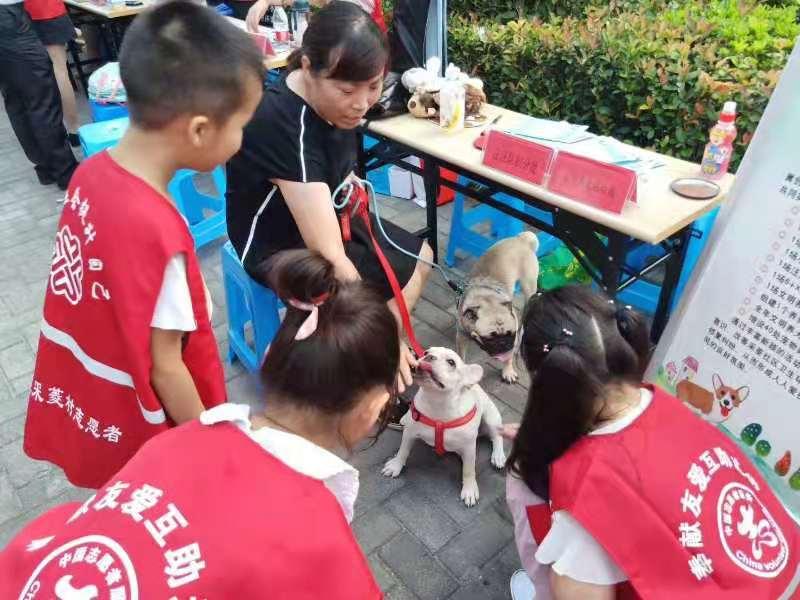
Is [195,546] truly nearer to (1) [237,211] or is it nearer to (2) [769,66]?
(1) [237,211]

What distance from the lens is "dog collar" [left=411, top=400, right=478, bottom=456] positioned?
2246 mm

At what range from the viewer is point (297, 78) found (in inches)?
84.4

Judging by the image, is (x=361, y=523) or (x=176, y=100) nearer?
(x=176, y=100)

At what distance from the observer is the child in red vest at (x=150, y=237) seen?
4.43 feet

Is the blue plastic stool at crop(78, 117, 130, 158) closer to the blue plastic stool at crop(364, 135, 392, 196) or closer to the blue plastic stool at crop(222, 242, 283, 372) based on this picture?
the blue plastic stool at crop(222, 242, 283, 372)

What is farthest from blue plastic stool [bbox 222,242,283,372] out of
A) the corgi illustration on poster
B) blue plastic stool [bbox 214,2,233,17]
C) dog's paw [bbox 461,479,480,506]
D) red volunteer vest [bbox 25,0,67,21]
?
blue plastic stool [bbox 214,2,233,17]

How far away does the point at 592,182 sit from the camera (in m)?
2.27

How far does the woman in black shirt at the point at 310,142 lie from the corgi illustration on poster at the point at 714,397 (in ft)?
3.17

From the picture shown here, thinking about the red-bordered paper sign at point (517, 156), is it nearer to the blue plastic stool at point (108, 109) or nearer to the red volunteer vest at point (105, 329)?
the red volunteer vest at point (105, 329)

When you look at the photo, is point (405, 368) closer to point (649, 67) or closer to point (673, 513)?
point (673, 513)

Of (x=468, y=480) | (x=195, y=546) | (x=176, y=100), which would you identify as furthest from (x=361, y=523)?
(x=176, y=100)

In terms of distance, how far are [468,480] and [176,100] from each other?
1697 millimetres

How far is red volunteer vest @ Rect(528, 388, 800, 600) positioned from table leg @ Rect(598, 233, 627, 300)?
931mm

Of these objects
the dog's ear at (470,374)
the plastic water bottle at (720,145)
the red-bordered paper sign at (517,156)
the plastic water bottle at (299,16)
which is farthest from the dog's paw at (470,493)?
the plastic water bottle at (299,16)
